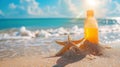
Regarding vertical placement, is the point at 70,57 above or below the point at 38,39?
above

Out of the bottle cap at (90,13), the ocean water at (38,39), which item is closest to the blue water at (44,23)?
the ocean water at (38,39)

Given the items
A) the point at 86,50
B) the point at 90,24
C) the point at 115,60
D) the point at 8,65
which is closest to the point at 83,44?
the point at 86,50

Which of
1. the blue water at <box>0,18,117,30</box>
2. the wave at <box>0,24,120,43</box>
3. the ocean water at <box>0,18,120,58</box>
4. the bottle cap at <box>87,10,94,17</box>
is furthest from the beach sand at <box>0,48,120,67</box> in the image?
the blue water at <box>0,18,117,30</box>

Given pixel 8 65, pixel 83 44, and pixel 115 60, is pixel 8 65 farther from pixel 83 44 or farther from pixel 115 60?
pixel 115 60

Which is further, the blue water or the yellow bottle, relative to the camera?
the blue water

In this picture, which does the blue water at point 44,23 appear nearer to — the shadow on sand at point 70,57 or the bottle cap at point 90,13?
the bottle cap at point 90,13

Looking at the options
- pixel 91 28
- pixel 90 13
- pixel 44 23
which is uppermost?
pixel 90 13

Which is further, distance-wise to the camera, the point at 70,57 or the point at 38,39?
the point at 38,39

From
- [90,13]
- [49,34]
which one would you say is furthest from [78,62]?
[49,34]

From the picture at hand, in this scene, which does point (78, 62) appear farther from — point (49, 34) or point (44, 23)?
point (44, 23)

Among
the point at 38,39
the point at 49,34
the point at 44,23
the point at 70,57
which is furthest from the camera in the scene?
the point at 44,23

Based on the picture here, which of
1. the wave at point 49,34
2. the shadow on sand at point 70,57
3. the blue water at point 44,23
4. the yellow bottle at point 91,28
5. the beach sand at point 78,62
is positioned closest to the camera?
the beach sand at point 78,62

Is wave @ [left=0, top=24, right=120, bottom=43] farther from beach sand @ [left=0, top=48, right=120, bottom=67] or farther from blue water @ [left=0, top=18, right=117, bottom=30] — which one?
blue water @ [left=0, top=18, right=117, bottom=30]

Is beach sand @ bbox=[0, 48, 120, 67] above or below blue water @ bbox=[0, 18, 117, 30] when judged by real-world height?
above
